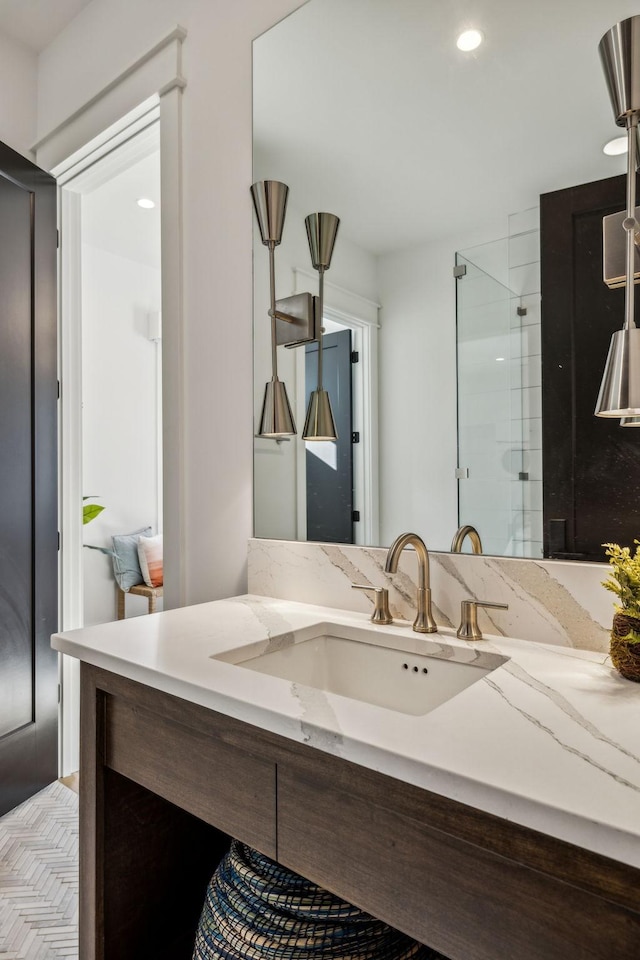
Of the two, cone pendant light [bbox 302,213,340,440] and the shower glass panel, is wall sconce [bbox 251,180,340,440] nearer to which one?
cone pendant light [bbox 302,213,340,440]

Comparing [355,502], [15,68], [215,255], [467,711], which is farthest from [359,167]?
[15,68]

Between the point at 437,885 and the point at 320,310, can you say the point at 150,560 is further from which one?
the point at 437,885

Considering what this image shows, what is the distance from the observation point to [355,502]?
139 cm

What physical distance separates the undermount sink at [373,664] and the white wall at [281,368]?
1.21 feet

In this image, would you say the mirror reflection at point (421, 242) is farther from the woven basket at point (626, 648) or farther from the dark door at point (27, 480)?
the dark door at point (27, 480)

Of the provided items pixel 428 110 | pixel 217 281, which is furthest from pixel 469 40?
pixel 217 281

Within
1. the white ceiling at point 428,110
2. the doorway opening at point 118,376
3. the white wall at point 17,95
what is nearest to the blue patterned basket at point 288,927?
the white ceiling at point 428,110

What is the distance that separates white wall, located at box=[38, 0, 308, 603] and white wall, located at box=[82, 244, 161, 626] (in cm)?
239

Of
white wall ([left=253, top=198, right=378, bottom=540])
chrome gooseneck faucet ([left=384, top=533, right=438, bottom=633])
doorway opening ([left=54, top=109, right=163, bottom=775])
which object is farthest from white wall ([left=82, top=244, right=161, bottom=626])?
chrome gooseneck faucet ([left=384, top=533, right=438, bottom=633])

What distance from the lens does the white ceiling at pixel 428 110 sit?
1037 millimetres

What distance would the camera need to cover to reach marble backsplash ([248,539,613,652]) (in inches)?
40.1

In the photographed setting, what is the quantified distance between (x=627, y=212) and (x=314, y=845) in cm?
105

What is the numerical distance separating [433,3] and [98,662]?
57.1 inches

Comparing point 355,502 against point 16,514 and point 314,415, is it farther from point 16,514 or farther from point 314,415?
point 16,514
